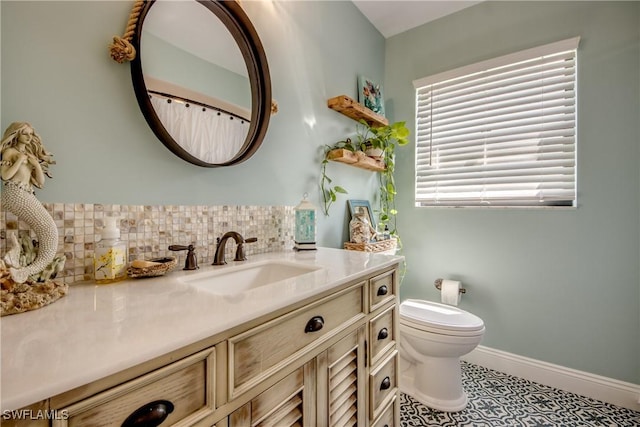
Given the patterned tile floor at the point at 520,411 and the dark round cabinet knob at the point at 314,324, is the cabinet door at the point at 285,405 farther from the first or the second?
the patterned tile floor at the point at 520,411

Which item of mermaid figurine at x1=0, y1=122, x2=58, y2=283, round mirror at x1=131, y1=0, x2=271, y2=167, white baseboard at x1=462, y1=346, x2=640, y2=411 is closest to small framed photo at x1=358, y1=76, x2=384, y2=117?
round mirror at x1=131, y1=0, x2=271, y2=167

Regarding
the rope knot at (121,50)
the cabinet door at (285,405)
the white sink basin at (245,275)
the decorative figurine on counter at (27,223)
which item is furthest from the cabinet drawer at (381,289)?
the rope knot at (121,50)

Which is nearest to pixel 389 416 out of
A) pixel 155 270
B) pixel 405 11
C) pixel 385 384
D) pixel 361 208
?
pixel 385 384

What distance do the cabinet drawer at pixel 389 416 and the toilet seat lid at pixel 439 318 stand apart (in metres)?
0.48

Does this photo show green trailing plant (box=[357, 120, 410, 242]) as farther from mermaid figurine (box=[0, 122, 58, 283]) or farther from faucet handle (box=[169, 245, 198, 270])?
Answer: mermaid figurine (box=[0, 122, 58, 283])

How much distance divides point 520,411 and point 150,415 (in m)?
1.97

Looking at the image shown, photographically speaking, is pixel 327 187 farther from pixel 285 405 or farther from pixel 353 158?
pixel 285 405

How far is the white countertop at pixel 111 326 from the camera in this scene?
36cm

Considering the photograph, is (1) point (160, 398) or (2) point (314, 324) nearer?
(1) point (160, 398)

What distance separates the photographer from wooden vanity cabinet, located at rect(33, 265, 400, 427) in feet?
1.41

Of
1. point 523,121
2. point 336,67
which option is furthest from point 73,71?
point 523,121

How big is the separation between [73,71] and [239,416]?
3.33ft

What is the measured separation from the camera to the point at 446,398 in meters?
1.61

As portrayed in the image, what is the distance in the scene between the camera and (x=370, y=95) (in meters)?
2.14
